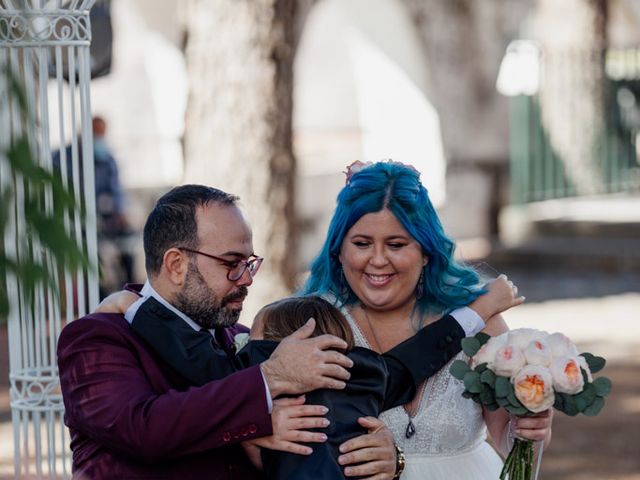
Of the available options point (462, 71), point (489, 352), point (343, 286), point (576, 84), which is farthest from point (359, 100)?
point (489, 352)

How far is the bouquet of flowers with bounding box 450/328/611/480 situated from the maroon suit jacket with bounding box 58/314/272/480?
0.60 metres

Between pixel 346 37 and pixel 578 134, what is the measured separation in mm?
4003

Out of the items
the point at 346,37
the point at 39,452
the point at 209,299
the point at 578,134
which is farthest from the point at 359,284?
the point at 346,37

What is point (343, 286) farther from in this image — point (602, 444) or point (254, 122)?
point (254, 122)

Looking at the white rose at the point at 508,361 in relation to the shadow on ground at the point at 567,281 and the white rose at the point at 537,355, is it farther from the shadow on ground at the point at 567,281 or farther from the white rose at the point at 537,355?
the shadow on ground at the point at 567,281

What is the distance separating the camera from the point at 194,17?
895cm

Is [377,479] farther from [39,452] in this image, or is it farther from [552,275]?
[552,275]

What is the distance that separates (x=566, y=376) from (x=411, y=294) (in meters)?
0.68

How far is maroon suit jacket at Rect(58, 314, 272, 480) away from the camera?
3.17 meters

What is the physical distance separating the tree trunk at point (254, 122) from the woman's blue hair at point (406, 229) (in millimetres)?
4620

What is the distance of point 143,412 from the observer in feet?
10.4

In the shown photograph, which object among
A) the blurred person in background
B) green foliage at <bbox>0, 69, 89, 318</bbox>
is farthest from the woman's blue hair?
the blurred person in background

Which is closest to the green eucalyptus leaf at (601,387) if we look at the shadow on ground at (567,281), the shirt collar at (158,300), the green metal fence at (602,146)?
the shirt collar at (158,300)

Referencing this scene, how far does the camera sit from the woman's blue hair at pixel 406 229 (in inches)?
150
